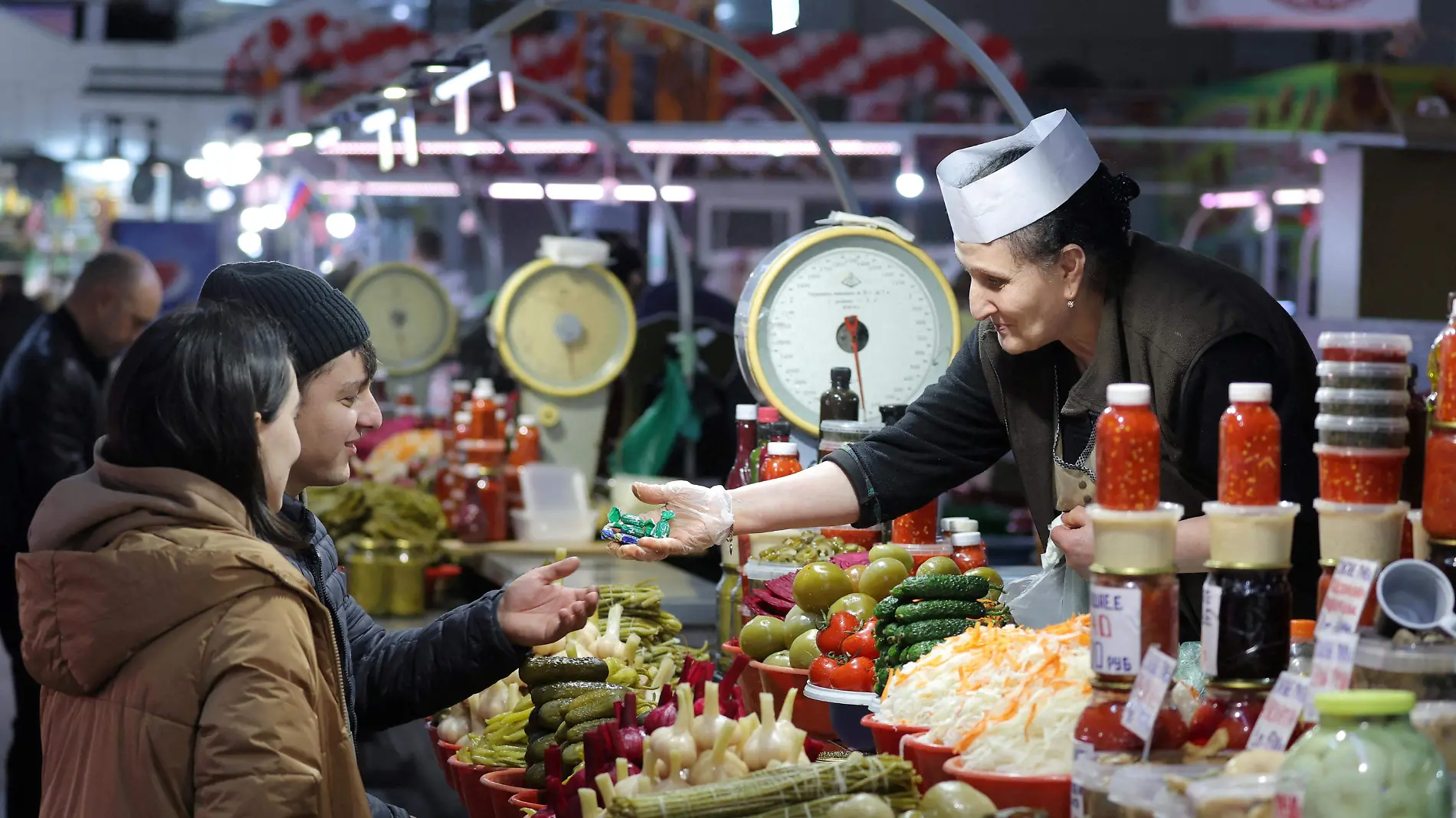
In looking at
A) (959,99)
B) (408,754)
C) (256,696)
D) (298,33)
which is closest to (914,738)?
(256,696)

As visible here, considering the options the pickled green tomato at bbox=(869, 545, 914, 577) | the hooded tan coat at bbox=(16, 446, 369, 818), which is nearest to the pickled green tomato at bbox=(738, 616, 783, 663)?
the pickled green tomato at bbox=(869, 545, 914, 577)

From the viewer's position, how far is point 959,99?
11906 millimetres

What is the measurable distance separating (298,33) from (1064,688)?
13261 millimetres

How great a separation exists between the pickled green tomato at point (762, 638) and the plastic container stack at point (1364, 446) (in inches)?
50.4

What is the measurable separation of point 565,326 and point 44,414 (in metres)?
2.01

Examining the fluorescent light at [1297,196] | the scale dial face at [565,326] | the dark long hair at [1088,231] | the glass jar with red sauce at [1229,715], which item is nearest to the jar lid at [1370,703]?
the glass jar with red sauce at [1229,715]

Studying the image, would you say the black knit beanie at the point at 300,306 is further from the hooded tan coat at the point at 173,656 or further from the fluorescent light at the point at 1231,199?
the fluorescent light at the point at 1231,199

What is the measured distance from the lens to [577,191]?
40.3 feet

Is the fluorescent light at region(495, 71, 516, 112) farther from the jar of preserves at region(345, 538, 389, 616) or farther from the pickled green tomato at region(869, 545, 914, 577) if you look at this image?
the pickled green tomato at region(869, 545, 914, 577)

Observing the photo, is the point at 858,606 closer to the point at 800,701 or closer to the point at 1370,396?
the point at 800,701

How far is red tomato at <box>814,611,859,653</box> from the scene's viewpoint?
270 cm

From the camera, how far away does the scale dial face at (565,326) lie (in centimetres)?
655

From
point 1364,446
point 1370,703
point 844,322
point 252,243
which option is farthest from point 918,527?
point 252,243

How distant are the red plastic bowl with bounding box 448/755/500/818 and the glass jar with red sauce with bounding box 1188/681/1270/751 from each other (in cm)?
148
